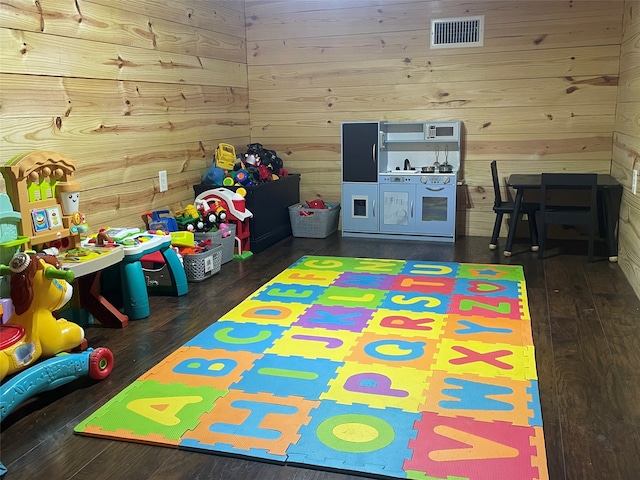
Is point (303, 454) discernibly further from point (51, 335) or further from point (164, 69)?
point (164, 69)

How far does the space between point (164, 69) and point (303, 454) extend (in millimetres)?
3082

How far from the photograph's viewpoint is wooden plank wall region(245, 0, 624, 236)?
4.50 metres

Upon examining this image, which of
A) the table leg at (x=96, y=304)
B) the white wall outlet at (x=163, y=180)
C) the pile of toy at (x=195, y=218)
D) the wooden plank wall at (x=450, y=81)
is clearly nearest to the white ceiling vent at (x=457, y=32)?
the wooden plank wall at (x=450, y=81)

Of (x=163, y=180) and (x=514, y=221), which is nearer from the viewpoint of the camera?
(x=163, y=180)

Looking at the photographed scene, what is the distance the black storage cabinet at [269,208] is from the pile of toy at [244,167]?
0.07 m

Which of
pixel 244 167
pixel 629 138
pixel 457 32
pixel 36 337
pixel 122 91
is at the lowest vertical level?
pixel 36 337

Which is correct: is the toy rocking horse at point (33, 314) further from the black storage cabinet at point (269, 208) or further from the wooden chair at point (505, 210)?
the wooden chair at point (505, 210)

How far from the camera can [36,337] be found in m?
2.10

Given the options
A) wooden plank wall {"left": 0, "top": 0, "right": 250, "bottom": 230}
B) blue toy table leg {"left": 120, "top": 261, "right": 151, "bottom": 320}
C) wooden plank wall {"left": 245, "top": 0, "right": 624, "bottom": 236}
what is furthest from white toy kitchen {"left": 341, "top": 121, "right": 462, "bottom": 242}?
blue toy table leg {"left": 120, "top": 261, "right": 151, "bottom": 320}

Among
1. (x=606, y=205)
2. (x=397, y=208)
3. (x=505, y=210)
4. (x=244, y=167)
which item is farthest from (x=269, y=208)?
(x=606, y=205)

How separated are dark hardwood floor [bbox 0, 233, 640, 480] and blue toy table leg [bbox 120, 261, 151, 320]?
0.06m

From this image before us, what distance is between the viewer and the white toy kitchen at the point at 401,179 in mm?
4672

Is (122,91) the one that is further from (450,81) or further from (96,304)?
(450,81)

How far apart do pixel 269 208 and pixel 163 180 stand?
0.89 meters
